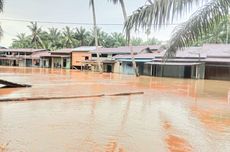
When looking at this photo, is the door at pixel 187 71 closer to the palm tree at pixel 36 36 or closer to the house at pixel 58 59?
the house at pixel 58 59

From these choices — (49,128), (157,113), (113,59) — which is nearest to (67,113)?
(49,128)

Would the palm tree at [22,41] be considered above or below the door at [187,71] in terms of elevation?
above

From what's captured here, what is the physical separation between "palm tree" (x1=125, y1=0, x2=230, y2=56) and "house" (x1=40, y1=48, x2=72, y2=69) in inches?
2247

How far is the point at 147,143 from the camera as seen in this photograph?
6898 millimetres

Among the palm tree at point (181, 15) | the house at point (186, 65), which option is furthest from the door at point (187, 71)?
the palm tree at point (181, 15)

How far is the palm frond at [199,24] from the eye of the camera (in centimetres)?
457

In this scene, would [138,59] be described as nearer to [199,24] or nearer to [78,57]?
[78,57]

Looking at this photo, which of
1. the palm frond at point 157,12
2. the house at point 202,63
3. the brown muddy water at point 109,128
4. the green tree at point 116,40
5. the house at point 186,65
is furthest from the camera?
the green tree at point 116,40

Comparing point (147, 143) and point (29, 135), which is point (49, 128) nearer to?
point (29, 135)

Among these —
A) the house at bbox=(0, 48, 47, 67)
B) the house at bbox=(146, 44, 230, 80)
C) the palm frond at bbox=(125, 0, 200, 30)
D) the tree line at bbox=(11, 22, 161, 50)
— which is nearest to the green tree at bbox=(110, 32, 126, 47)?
the tree line at bbox=(11, 22, 161, 50)

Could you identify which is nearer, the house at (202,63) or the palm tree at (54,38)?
the house at (202,63)

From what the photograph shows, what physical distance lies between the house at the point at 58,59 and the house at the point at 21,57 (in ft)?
6.77

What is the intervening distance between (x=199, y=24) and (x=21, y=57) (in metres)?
67.9

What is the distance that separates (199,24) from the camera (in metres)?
4.68
